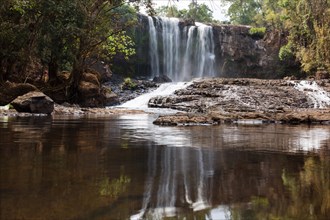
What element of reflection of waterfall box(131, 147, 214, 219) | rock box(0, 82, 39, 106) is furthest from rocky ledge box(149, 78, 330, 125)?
reflection of waterfall box(131, 147, 214, 219)

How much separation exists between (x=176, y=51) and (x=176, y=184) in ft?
112

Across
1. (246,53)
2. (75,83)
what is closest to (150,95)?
(75,83)

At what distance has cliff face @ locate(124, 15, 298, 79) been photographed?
36875mm

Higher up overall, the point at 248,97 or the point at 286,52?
the point at 286,52

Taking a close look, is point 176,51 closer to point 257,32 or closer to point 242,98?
point 257,32

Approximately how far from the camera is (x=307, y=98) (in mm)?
21047

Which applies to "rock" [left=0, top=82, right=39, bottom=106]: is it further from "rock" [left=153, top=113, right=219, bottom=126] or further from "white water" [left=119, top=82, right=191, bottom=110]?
"rock" [left=153, top=113, right=219, bottom=126]

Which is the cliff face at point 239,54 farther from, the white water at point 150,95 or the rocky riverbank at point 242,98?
the rocky riverbank at point 242,98

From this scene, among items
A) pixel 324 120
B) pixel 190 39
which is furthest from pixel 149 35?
pixel 324 120

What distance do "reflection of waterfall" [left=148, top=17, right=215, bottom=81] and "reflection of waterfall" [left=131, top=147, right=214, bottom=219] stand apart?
32.2 metres

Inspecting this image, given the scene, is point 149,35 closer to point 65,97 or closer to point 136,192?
point 65,97

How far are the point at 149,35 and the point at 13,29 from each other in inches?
795

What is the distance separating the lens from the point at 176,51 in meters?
36.5

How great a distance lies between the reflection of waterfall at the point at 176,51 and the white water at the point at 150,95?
10.6 meters
